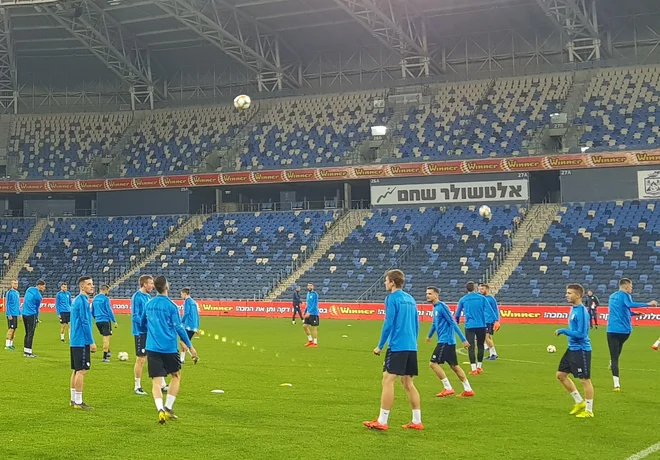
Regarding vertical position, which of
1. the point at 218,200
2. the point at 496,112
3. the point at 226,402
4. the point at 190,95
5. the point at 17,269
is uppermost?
the point at 190,95

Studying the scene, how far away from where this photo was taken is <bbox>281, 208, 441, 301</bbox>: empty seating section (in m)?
46.0

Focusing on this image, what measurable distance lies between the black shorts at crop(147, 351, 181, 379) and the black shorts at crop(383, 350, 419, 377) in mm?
3245

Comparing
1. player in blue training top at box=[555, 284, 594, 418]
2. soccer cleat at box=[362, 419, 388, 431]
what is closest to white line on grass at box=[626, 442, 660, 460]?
player in blue training top at box=[555, 284, 594, 418]

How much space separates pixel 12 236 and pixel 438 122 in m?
31.4

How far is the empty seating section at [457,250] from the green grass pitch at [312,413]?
21.9 meters

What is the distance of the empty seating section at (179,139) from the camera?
57688mm

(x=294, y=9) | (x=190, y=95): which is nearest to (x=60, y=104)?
(x=190, y=95)

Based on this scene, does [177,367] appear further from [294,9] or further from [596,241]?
[294,9]

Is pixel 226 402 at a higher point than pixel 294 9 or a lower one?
lower

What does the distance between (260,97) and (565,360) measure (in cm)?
4935

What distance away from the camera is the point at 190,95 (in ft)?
207

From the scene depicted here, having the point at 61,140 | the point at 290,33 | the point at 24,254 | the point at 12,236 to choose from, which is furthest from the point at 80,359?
the point at 61,140

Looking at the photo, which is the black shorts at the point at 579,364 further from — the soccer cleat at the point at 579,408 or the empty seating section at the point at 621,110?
the empty seating section at the point at 621,110

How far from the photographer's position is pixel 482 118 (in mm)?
52156
